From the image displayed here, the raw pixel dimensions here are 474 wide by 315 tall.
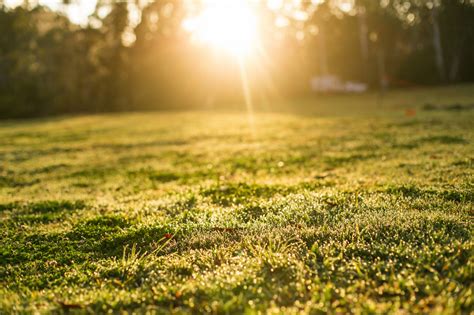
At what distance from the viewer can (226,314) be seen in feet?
9.83

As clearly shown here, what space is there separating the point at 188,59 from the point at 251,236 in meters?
41.8

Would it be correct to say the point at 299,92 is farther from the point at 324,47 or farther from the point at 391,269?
the point at 391,269

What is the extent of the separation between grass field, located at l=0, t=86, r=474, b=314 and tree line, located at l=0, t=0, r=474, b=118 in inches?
1409

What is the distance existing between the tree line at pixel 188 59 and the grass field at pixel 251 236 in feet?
117

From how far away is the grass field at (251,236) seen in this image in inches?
127

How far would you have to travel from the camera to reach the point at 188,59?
4456 centimetres

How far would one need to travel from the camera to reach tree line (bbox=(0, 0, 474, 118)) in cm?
4344

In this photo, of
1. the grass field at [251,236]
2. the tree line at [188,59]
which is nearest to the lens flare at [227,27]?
the tree line at [188,59]

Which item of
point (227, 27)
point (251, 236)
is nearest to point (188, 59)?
point (227, 27)

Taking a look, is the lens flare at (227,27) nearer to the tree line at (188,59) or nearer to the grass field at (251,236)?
the tree line at (188,59)

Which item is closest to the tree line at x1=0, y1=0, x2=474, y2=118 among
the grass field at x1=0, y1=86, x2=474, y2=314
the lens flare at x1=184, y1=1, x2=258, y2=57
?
the lens flare at x1=184, y1=1, x2=258, y2=57

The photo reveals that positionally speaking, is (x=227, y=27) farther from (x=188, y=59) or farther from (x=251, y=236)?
(x=251, y=236)

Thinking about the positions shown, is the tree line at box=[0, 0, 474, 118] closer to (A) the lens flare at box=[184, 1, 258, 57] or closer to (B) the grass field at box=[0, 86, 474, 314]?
(A) the lens flare at box=[184, 1, 258, 57]

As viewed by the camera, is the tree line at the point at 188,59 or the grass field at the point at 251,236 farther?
the tree line at the point at 188,59
